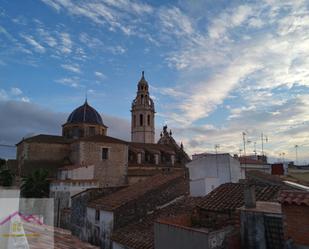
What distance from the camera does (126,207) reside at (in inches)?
600

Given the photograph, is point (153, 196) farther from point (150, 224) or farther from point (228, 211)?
point (228, 211)

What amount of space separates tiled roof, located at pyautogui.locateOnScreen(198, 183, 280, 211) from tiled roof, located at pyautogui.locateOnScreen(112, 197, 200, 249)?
52.1 inches

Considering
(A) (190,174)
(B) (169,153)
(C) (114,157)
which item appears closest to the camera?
(A) (190,174)

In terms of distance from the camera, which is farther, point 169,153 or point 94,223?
point 169,153

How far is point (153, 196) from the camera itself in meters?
16.1

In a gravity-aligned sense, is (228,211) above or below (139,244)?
above

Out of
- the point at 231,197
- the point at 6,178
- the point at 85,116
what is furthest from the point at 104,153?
the point at 231,197

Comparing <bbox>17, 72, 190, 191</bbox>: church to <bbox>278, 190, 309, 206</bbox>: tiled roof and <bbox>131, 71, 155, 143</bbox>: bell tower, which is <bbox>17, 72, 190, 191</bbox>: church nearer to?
<bbox>131, 71, 155, 143</bbox>: bell tower

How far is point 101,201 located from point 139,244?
6.29m

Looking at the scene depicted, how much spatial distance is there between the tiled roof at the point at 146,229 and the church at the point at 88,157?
361 inches

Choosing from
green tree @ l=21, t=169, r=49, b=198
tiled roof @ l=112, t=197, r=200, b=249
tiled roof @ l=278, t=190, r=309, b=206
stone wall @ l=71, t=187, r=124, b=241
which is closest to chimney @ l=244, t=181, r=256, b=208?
tiled roof @ l=278, t=190, r=309, b=206

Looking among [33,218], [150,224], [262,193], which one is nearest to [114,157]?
[150,224]

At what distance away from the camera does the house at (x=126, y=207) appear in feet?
49.5

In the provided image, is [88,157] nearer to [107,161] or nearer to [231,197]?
[107,161]
